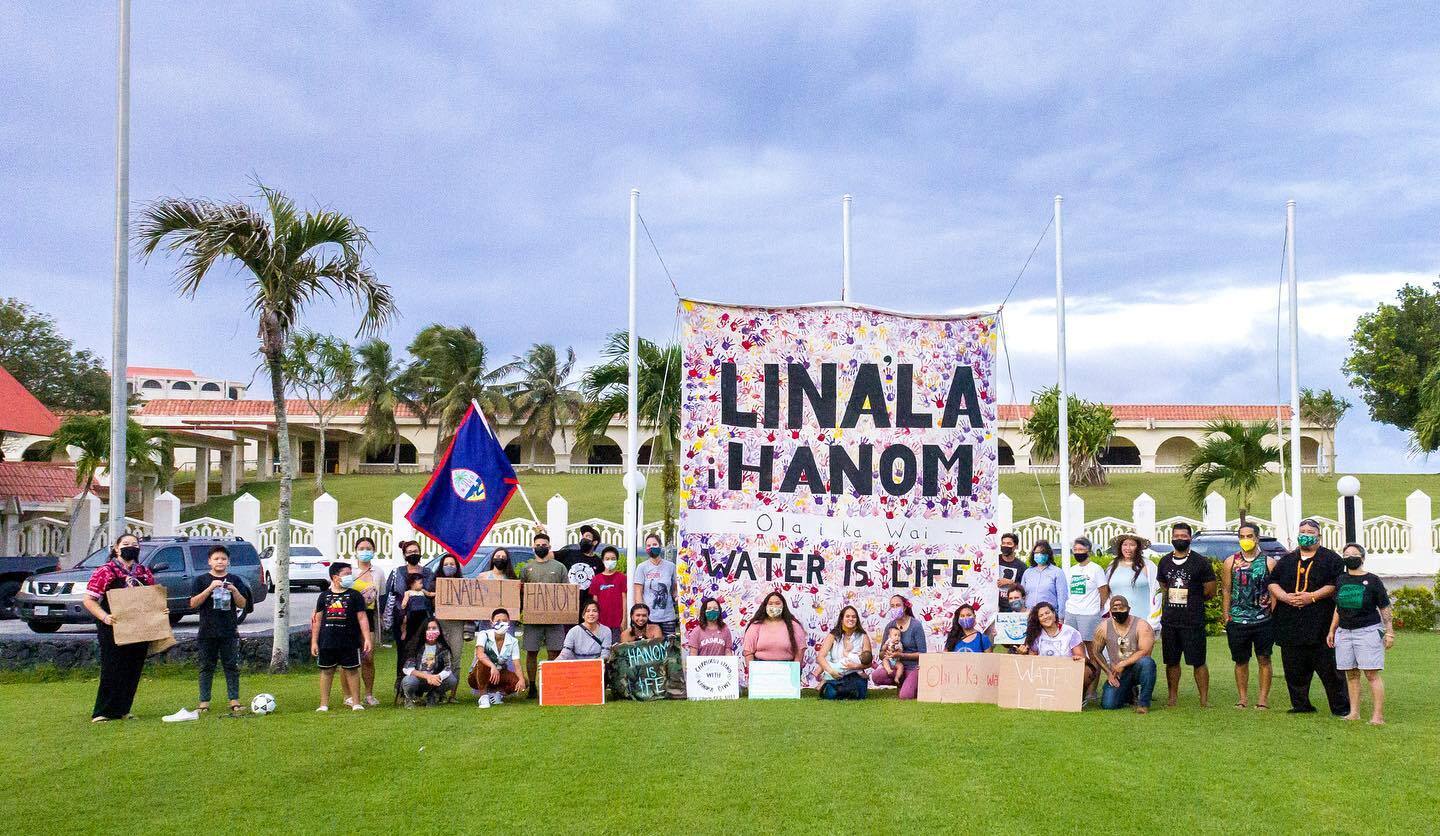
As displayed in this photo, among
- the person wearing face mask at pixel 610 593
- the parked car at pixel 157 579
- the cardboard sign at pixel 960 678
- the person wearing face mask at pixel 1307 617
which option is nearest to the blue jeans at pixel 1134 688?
the cardboard sign at pixel 960 678

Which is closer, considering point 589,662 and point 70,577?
point 589,662

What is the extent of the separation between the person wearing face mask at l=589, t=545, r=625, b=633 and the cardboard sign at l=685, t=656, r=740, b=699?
123 cm

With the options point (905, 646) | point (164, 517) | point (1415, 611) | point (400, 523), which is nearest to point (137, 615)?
point (905, 646)

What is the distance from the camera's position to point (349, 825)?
7012 millimetres

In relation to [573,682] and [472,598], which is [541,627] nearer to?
[472,598]

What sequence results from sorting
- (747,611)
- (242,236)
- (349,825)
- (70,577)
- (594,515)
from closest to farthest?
(349,825) < (747,611) < (242,236) < (70,577) < (594,515)

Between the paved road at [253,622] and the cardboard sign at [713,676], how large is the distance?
6514mm

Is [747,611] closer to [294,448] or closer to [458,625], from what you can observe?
[458,625]

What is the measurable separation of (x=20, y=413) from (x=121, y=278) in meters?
16.8

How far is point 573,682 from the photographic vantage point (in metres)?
11.6

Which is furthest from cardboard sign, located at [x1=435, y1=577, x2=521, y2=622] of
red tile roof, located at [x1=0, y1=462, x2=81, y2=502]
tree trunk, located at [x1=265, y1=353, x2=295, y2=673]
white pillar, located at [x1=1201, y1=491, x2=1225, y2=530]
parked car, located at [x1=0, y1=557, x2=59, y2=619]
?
white pillar, located at [x1=1201, y1=491, x2=1225, y2=530]

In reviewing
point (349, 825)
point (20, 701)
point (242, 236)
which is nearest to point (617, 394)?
point (242, 236)

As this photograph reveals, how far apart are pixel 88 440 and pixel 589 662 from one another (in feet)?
73.3

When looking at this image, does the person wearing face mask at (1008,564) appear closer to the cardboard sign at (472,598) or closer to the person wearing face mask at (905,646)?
the person wearing face mask at (905,646)
